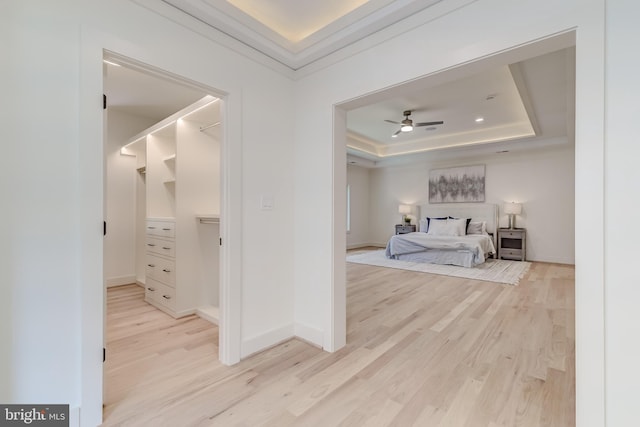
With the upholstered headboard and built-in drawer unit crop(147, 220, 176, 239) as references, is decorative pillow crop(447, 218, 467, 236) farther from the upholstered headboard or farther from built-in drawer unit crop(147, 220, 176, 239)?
built-in drawer unit crop(147, 220, 176, 239)

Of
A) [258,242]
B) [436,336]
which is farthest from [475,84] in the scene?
[258,242]

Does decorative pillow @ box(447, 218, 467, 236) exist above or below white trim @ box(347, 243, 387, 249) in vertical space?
above

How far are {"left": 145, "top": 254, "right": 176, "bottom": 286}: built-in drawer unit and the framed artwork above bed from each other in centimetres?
695

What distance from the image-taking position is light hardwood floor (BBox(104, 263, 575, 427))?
1630 millimetres

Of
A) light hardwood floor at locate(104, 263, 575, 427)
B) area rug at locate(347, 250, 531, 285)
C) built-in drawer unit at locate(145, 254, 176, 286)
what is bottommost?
light hardwood floor at locate(104, 263, 575, 427)

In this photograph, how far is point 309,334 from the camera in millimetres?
2566

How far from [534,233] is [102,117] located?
8.07 metres

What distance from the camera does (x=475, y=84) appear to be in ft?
13.1

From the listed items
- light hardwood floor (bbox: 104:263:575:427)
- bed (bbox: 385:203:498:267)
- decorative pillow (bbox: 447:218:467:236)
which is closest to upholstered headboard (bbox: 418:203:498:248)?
bed (bbox: 385:203:498:267)

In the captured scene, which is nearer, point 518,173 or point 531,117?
point 531,117

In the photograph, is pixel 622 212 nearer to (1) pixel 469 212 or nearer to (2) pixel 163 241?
(2) pixel 163 241

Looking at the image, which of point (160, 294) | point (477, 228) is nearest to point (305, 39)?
point (160, 294)

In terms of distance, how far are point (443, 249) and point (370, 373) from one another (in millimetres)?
4554

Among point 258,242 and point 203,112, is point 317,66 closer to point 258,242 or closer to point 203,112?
point 203,112
